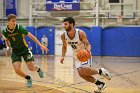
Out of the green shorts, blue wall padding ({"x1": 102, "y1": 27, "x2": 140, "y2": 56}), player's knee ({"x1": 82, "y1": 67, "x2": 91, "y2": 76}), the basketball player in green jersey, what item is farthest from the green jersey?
blue wall padding ({"x1": 102, "y1": 27, "x2": 140, "y2": 56})

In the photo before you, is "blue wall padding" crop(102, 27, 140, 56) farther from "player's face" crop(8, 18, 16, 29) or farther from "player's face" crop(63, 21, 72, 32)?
"player's face" crop(63, 21, 72, 32)

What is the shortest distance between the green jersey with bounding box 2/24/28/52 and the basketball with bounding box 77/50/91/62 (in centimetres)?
176

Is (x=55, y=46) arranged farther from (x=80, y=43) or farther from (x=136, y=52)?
(x=80, y=43)

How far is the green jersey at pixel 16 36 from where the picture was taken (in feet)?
28.4

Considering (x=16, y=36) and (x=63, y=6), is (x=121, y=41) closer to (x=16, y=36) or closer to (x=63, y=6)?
(x=63, y=6)

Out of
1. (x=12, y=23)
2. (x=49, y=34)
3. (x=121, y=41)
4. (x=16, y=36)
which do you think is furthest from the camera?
(x=49, y=34)

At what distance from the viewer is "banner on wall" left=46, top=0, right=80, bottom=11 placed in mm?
25969

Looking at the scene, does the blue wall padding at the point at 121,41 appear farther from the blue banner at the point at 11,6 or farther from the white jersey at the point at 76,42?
the white jersey at the point at 76,42

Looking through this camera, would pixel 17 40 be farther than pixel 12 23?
Yes

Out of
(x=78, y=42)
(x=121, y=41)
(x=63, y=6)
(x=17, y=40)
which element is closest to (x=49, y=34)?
(x=63, y=6)

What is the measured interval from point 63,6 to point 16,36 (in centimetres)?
1763

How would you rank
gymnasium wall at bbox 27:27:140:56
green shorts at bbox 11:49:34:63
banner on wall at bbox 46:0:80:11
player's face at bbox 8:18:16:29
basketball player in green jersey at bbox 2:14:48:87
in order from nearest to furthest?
player's face at bbox 8:18:16:29, basketball player in green jersey at bbox 2:14:48:87, green shorts at bbox 11:49:34:63, gymnasium wall at bbox 27:27:140:56, banner on wall at bbox 46:0:80:11

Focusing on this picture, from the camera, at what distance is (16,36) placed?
8.70 metres

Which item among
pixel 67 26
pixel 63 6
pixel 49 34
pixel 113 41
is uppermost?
pixel 63 6
